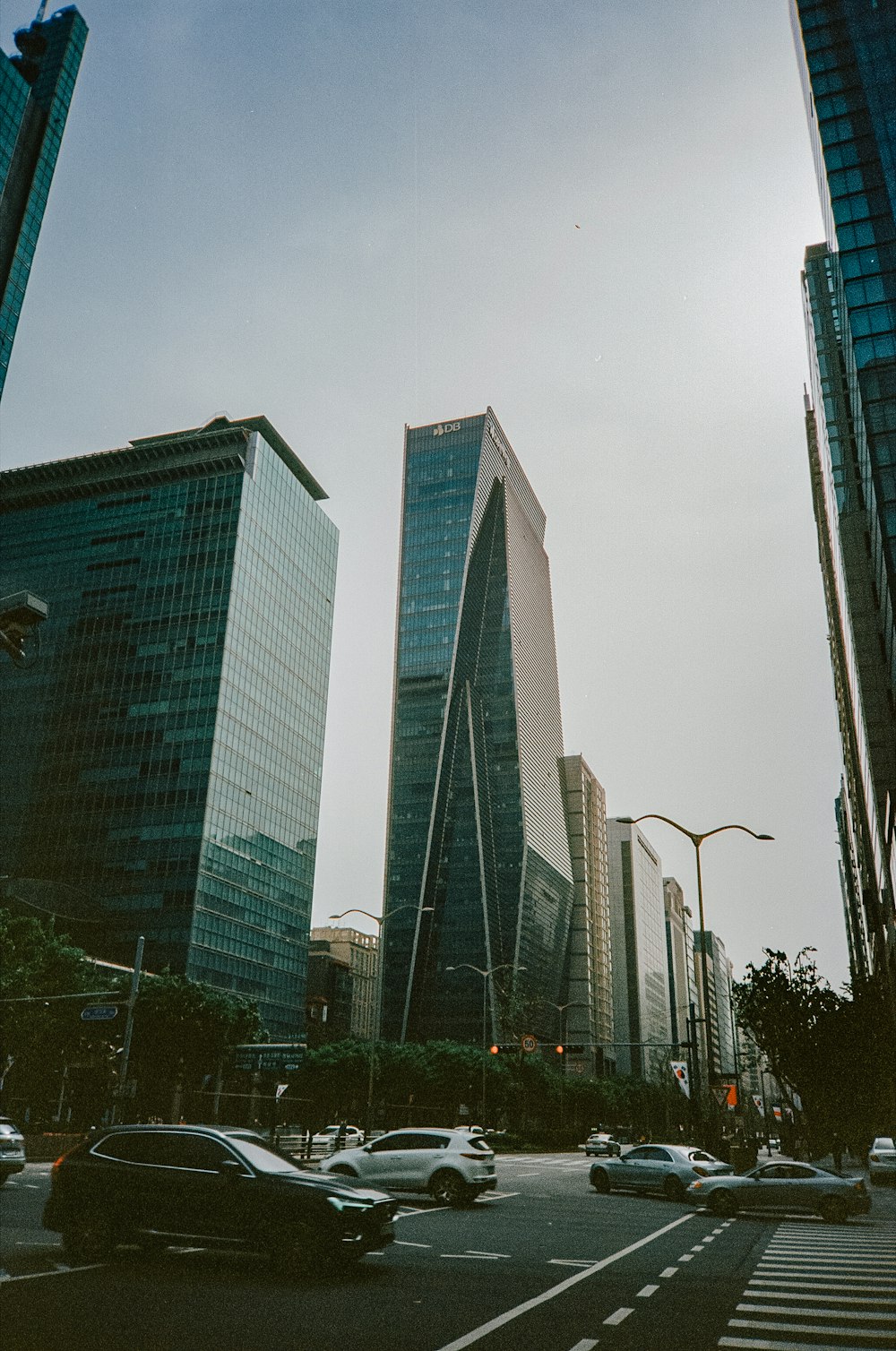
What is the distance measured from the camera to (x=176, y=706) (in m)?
113

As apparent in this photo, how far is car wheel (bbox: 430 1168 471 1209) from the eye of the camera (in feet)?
76.9

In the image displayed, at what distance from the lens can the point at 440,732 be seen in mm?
149500

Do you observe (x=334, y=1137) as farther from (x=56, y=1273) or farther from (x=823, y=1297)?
(x=823, y=1297)

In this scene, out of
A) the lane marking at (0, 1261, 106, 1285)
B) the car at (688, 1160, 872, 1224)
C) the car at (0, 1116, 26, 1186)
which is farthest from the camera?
the car at (688, 1160, 872, 1224)

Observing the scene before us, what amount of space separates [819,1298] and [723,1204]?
14.9 meters

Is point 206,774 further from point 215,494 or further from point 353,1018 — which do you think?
point 353,1018

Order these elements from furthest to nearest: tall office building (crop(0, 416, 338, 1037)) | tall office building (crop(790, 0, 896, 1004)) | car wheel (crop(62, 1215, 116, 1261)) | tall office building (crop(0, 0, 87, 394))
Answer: tall office building (crop(0, 416, 338, 1037)), tall office building (crop(0, 0, 87, 394)), tall office building (crop(790, 0, 896, 1004)), car wheel (crop(62, 1215, 116, 1261))

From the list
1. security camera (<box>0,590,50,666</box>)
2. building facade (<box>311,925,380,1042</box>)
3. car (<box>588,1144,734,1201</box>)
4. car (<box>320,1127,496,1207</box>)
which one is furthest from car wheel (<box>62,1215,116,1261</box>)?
building facade (<box>311,925,380,1042</box>)

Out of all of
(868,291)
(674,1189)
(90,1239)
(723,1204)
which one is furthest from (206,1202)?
(868,291)

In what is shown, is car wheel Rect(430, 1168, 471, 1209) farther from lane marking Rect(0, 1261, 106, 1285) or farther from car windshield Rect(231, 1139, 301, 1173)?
lane marking Rect(0, 1261, 106, 1285)

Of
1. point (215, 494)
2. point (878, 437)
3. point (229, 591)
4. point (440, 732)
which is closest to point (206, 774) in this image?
point (229, 591)

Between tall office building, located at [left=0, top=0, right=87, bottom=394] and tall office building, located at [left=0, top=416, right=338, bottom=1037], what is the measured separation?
51.0 metres

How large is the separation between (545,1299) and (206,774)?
101308 mm

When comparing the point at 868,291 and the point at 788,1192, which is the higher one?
the point at 868,291
